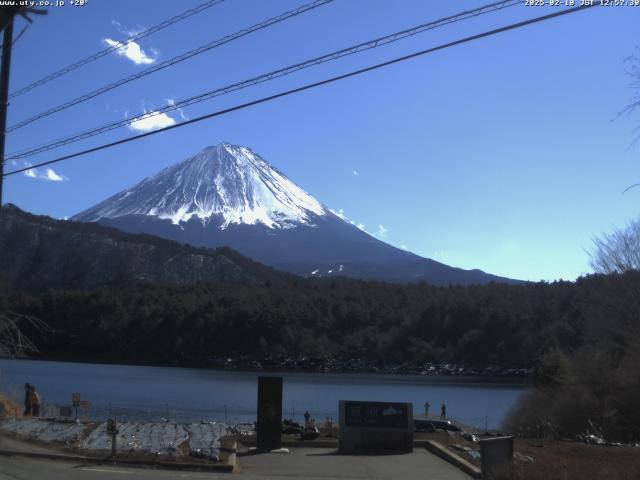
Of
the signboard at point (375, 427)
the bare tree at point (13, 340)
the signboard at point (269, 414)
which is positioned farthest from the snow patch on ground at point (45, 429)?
the signboard at point (375, 427)

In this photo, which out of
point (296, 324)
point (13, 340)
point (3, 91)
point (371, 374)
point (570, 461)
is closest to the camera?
point (3, 91)

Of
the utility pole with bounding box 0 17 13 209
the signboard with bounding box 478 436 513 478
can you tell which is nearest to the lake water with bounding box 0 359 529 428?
the signboard with bounding box 478 436 513 478

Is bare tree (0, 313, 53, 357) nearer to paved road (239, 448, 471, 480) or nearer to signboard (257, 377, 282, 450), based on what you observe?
paved road (239, 448, 471, 480)

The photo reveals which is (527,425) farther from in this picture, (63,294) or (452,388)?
(63,294)

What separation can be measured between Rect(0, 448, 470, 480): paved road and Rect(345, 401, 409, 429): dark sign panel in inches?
38.0

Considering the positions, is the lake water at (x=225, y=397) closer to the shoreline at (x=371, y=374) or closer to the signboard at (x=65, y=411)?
the shoreline at (x=371, y=374)

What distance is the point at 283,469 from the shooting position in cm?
1656

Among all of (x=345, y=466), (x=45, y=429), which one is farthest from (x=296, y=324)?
(x=345, y=466)

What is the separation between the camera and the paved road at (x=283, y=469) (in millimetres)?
14535

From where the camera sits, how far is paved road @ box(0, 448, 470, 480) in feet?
47.7

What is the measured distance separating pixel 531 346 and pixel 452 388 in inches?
1093

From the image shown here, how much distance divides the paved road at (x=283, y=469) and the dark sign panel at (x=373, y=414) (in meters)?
0.97

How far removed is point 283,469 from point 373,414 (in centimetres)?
374

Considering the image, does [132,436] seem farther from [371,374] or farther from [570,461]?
[371,374]
